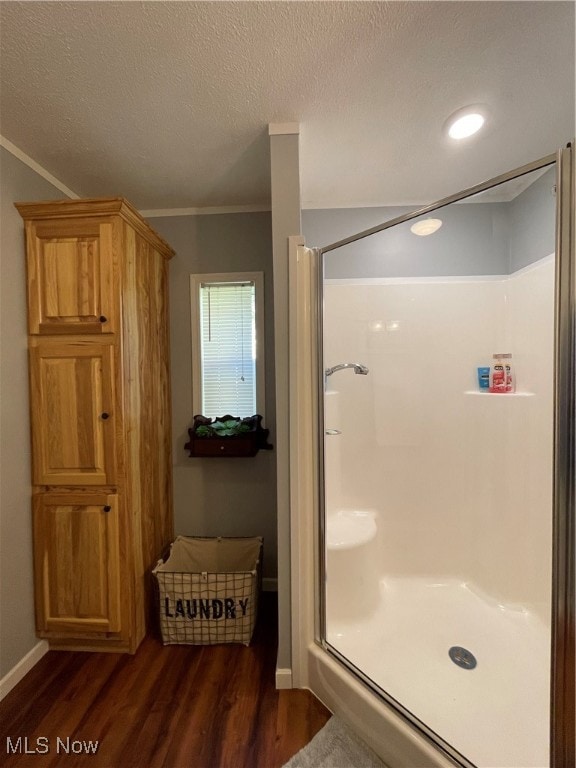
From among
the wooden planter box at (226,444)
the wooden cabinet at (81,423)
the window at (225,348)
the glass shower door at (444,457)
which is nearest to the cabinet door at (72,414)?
the wooden cabinet at (81,423)

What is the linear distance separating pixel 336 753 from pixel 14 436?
180 cm

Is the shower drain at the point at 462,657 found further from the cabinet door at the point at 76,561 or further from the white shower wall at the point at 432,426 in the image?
the cabinet door at the point at 76,561

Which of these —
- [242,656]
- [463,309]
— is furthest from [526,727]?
[463,309]

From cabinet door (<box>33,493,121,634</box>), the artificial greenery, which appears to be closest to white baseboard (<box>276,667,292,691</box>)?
cabinet door (<box>33,493,121,634</box>)

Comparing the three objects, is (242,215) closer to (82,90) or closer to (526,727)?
(82,90)

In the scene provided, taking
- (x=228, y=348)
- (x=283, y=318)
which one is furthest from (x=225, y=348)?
(x=283, y=318)

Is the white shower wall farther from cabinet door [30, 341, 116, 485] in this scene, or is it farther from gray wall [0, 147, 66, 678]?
gray wall [0, 147, 66, 678]

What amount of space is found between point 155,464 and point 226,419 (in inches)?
18.7

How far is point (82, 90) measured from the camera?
3.84 ft

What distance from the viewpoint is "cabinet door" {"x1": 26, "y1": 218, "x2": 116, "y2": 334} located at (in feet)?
4.84

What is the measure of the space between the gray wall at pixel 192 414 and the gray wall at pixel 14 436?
0.75 meters

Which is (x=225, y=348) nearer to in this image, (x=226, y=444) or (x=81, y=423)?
(x=226, y=444)

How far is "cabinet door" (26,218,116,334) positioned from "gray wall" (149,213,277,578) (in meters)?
0.60

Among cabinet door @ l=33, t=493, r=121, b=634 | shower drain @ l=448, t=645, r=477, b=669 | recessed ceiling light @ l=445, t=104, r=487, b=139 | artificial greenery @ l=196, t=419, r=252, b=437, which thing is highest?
recessed ceiling light @ l=445, t=104, r=487, b=139
